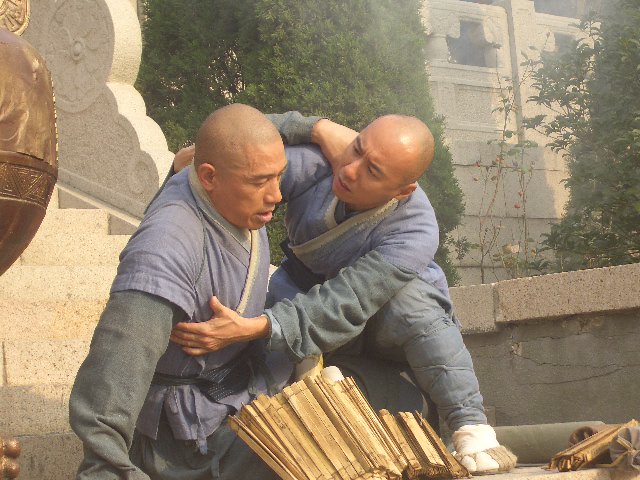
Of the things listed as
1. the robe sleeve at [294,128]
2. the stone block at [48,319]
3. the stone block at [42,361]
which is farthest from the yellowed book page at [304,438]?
the stone block at [48,319]

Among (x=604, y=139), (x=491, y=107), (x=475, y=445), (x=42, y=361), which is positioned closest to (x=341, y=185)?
(x=475, y=445)

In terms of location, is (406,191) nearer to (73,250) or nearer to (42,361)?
(42,361)

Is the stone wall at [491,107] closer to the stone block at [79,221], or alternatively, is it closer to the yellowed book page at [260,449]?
the stone block at [79,221]

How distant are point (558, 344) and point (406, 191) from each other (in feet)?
6.59

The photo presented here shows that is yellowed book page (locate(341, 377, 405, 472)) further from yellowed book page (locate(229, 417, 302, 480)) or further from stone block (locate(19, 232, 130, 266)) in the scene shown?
stone block (locate(19, 232, 130, 266))

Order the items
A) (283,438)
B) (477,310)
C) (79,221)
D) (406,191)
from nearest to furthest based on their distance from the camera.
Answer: (283,438)
(406,191)
(477,310)
(79,221)

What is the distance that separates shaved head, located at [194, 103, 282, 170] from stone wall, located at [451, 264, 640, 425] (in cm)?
238

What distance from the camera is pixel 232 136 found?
288cm

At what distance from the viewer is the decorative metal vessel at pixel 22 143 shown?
2889 millimetres

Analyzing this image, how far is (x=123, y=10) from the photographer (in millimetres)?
6645

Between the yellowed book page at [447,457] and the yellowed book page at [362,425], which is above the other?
the yellowed book page at [362,425]

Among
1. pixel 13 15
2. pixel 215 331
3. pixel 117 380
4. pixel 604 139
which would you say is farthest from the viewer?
pixel 604 139

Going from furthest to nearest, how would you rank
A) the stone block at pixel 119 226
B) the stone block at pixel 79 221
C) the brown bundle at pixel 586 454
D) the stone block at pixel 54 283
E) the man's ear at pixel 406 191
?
1. the stone block at pixel 119 226
2. the stone block at pixel 79 221
3. the stone block at pixel 54 283
4. the man's ear at pixel 406 191
5. the brown bundle at pixel 586 454

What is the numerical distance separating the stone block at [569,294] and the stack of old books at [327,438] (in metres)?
2.11
